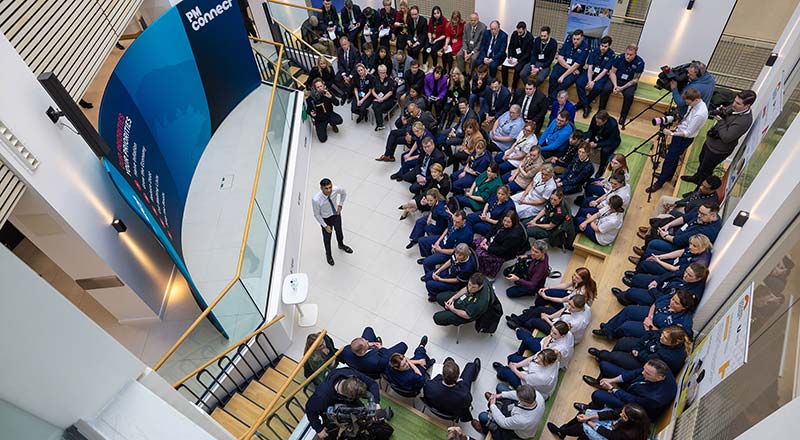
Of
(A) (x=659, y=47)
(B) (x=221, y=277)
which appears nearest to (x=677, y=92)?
(A) (x=659, y=47)

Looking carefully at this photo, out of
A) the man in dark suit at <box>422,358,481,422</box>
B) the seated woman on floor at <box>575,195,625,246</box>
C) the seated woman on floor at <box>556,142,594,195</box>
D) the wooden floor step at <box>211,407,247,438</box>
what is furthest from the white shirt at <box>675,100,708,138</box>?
the wooden floor step at <box>211,407,247,438</box>

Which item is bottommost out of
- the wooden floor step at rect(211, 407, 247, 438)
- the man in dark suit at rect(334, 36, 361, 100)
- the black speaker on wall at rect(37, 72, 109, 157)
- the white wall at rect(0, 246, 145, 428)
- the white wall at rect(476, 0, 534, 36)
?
the wooden floor step at rect(211, 407, 247, 438)

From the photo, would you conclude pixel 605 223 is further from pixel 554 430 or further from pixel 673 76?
pixel 673 76

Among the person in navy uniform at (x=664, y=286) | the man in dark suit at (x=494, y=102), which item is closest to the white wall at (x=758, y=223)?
the person in navy uniform at (x=664, y=286)

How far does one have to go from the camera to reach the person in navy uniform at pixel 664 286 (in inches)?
180

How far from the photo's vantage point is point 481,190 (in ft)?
22.2

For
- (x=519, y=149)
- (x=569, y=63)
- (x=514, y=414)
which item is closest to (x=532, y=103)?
(x=519, y=149)

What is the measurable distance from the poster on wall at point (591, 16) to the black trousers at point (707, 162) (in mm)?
3447

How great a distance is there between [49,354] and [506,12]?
9985 millimetres

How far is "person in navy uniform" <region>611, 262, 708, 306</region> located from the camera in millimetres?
4570

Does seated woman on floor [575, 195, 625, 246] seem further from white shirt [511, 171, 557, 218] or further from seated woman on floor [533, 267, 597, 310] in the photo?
seated woman on floor [533, 267, 597, 310]

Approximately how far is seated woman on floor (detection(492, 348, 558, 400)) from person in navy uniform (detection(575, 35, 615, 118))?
539 centimetres

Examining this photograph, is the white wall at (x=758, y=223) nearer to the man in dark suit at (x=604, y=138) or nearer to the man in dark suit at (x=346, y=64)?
the man in dark suit at (x=604, y=138)

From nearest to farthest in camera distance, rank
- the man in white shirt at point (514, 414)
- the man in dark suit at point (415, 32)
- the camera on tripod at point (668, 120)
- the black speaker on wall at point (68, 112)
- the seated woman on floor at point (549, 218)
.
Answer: the man in white shirt at point (514, 414)
the black speaker on wall at point (68, 112)
the seated woman on floor at point (549, 218)
the camera on tripod at point (668, 120)
the man in dark suit at point (415, 32)
